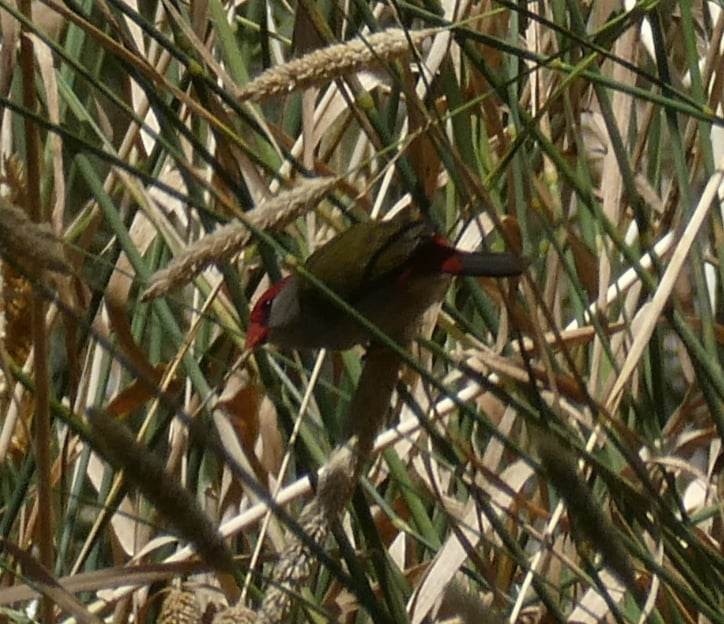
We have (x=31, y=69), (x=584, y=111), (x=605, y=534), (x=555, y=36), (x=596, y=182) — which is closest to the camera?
(x=605, y=534)

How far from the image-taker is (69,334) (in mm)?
1069

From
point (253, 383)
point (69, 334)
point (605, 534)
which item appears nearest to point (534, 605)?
point (253, 383)

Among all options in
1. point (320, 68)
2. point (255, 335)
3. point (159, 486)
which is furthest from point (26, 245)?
point (255, 335)

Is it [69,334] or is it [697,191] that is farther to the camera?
[697,191]

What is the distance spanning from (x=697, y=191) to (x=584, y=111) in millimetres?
183

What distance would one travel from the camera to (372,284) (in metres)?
1.09

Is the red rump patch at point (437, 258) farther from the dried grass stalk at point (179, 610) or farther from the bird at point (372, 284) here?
the dried grass stalk at point (179, 610)

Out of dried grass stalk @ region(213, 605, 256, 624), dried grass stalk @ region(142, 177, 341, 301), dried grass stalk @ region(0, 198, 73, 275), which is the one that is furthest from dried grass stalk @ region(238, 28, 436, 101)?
dried grass stalk @ region(213, 605, 256, 624)

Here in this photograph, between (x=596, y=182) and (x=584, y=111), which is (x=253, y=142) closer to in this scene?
(x=584, y=111)

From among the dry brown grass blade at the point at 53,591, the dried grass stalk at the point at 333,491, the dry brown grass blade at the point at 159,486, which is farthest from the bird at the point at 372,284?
the dry brown grass blade at the point at 159,486

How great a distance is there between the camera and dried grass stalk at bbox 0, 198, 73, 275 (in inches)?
23.1

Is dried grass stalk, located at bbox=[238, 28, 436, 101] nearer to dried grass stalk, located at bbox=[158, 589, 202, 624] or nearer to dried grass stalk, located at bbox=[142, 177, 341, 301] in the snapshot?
dried grass stalk, located at bbox=[142, 177, 341, 301]

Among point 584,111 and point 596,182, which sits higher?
point 584,111

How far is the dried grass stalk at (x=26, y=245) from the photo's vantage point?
1.93 feet
